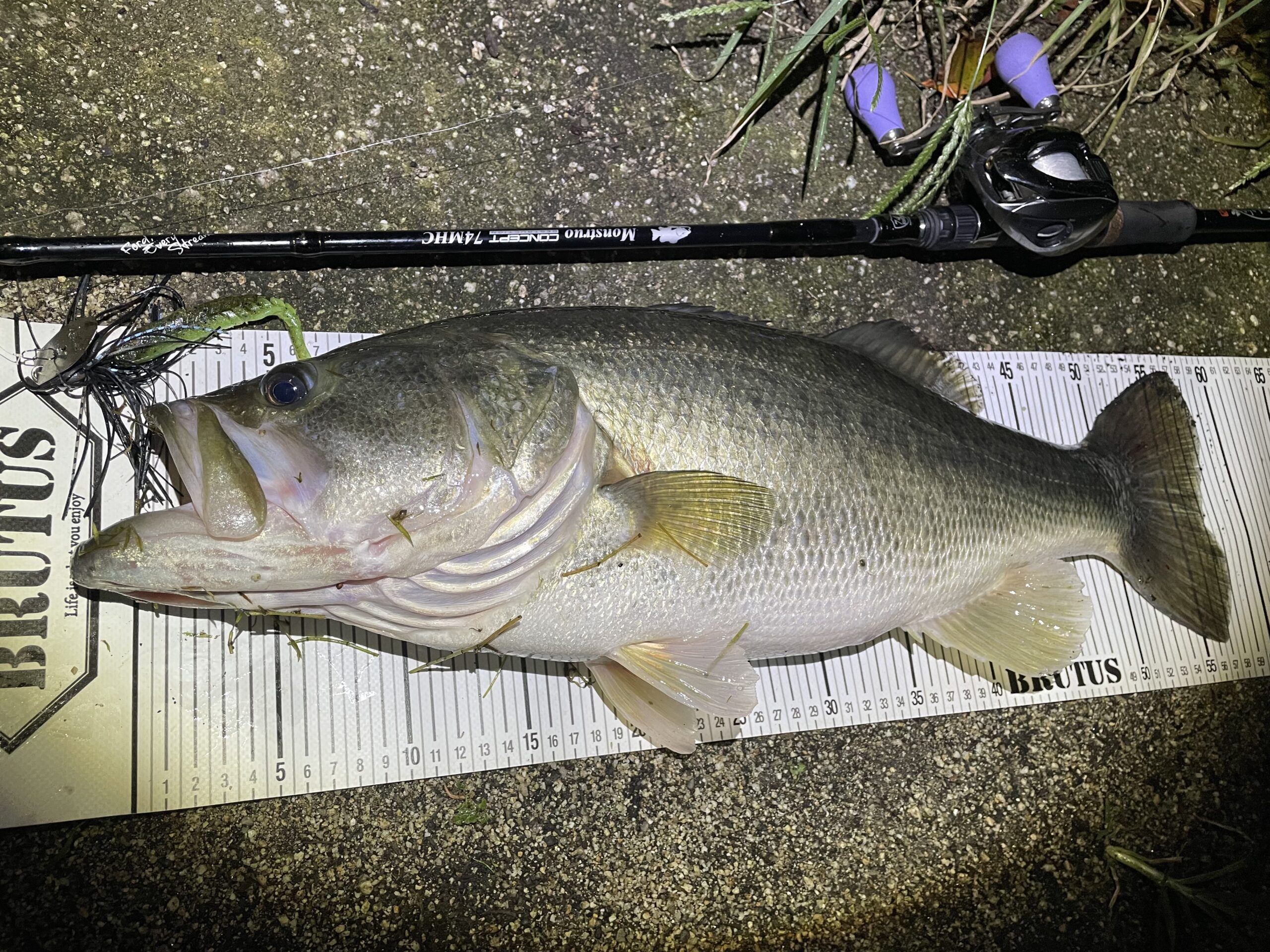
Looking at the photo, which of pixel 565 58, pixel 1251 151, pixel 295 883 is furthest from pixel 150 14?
pixel 1251 151

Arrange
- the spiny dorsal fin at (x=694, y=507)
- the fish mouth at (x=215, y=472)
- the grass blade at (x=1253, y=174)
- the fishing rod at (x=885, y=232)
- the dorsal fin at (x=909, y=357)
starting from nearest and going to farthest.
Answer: the fish mouth at (x=215, y=472) < the spiny dorsal fin at (x=694, y=507) < the fishing rod at (x=885, y=232) < the dorsal fin at (x=909, y=357) < the grass blade at (x=1253, y=174)

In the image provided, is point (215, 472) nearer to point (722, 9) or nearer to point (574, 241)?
point (574, 241)

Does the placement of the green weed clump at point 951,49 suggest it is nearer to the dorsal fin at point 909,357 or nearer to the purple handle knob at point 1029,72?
the purple handle knob at point 1029,72

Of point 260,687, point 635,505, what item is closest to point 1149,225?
point 635,505

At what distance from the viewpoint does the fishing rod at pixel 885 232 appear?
1886mm

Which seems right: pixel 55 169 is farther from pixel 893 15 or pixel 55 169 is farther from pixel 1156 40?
pixel 1156 40

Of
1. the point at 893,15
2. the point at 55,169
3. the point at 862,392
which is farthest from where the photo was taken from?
the point at 893,15

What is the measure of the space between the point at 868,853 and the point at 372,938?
1.39m

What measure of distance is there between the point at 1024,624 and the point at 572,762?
1.32m

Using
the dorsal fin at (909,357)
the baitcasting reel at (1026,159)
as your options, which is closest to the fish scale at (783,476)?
the dorsal fin at (909,357)

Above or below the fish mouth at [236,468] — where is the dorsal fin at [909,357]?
above

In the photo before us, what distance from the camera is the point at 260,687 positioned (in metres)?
1.91

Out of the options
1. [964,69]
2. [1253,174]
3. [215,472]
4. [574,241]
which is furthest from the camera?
[1253,174]

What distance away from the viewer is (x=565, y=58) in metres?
2.31
